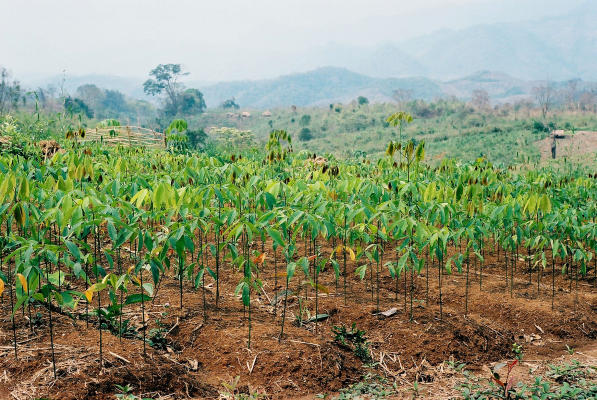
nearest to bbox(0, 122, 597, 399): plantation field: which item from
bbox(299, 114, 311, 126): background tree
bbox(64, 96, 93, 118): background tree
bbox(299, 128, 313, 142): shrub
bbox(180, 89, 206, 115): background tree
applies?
bbox(64, 96, 93, 118): background tree

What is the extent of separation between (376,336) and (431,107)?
45.9m

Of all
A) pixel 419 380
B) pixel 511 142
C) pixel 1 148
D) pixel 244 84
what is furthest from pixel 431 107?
pixel 244 84

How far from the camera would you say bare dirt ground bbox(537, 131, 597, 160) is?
25047 mm

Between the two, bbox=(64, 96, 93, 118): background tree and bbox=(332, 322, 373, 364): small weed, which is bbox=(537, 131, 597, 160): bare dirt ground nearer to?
bbox=(64, 96, 93, 118): background tree

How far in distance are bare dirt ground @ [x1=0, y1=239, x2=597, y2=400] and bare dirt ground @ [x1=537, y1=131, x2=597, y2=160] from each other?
23.0m

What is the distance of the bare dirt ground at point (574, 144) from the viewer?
A: 82.2ft

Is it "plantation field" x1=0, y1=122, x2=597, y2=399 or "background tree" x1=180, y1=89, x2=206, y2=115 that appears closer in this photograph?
"plantation field" x1=0, y1=122, x2=597, y2=399

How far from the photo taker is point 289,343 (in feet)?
9.20

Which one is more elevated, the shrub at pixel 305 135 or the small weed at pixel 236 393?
the small weed at pixel 236 393

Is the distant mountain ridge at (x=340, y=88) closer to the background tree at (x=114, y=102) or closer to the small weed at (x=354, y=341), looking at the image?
the background tree at (x=114, y=102)

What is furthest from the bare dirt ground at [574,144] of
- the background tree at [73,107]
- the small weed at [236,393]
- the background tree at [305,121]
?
the small weed at [236,393]

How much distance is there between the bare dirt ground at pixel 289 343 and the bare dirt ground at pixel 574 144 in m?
23.0

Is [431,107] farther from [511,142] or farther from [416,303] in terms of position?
[416,303]

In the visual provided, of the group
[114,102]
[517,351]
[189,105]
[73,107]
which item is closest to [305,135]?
[189,105]
